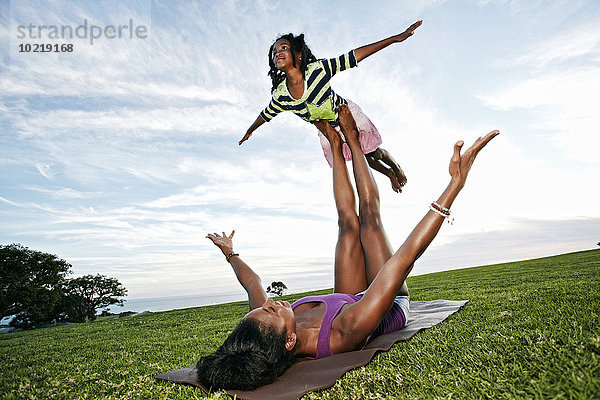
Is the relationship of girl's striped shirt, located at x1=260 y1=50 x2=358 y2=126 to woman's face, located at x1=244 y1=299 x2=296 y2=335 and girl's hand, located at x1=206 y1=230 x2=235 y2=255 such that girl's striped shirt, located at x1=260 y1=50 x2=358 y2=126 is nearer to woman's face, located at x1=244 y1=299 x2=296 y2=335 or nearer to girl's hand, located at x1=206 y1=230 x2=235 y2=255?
girl's hand, located at x1=206 y1=230 x2=235 y2=255

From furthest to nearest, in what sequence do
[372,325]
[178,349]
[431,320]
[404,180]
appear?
[404,180]
[178,349]
[431,320]
[372,325]

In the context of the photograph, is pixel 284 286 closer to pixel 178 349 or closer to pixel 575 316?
pixel 178 349

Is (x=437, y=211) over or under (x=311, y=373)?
over

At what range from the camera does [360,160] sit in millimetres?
4543

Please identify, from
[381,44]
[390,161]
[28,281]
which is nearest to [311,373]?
[390,161]

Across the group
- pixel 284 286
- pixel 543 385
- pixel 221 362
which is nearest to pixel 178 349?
pixel 221 362

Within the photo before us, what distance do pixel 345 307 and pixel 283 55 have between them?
4055mm

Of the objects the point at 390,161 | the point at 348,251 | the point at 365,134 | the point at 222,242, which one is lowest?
the point at 348,251

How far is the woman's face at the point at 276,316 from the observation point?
2.96 meters

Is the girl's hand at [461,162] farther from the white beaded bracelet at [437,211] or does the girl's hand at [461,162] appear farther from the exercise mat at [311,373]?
the exercise mat at [311,373]

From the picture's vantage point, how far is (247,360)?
2.74m

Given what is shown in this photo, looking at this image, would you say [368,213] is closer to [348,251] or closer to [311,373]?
[348,251]

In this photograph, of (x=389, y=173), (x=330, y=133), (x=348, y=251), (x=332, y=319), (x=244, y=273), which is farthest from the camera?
(x=389, y=173)

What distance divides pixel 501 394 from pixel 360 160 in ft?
10.5
